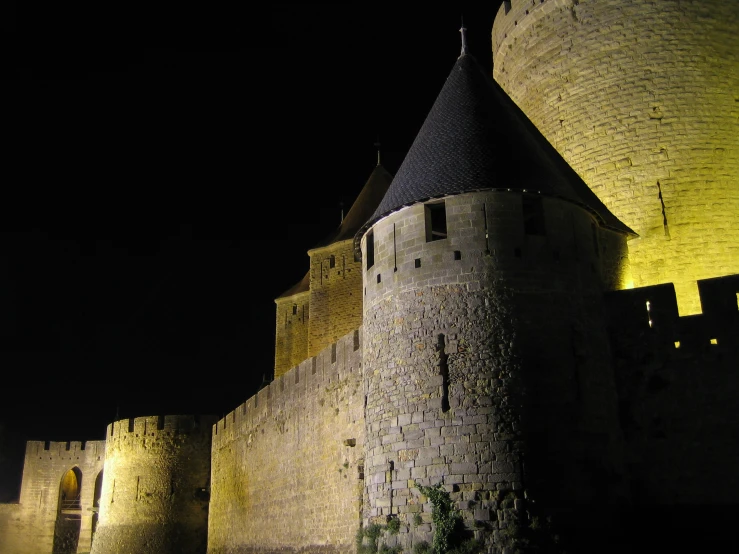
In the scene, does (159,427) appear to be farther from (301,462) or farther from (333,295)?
(301,462)

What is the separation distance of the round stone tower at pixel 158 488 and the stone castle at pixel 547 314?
7617mm

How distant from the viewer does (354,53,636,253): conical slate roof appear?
35.4 ft

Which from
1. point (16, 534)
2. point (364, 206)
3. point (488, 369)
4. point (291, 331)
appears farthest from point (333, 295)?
point (16, 534)

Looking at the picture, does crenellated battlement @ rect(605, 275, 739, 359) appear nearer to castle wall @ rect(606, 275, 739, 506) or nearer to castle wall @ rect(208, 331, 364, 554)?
castle wall @ rect(606, 275, 739, 506)

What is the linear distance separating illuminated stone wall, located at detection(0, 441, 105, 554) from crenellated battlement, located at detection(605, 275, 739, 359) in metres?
26.9

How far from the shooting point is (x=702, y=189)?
13914mm

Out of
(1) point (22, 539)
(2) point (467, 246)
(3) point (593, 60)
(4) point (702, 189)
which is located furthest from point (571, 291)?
(1) point (22, 539)

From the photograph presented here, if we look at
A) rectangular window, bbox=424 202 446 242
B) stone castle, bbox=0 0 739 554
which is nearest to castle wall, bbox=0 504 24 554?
stone castle, bbox=0 0 739 554

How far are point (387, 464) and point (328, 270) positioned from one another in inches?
575

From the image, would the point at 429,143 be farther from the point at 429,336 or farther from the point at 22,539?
the point at 22,539

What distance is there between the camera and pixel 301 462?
599 inches

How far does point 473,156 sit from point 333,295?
13.5 m

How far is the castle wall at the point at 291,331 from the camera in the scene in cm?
2722

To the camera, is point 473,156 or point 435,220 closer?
point 473,156
